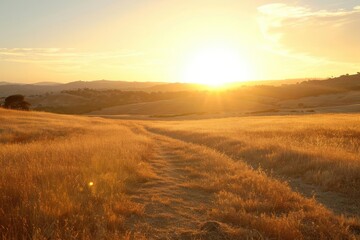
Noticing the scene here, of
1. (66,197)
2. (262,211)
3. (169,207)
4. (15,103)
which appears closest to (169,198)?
(169,207)

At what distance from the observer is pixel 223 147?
18953mm

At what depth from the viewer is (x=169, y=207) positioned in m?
7.74

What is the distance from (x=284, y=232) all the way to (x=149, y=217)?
275 centimetres

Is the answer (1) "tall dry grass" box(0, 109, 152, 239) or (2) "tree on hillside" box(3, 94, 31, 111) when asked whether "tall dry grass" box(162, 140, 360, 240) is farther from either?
(2) "tree on hillside" box(3, 94, 31, 111)

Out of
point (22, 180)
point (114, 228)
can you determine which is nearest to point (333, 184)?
point (114, 228)

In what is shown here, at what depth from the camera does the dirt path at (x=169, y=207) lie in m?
6.15

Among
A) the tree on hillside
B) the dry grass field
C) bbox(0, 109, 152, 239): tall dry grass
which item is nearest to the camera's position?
bbox(0, 109, 152, 239): tall dry grass

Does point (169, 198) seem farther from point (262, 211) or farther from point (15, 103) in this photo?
point (15, 103)

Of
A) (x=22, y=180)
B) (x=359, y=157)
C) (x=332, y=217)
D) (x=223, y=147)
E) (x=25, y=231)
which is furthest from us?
(x=223, y=147)

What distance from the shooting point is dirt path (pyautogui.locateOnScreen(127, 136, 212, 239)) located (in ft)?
20.2

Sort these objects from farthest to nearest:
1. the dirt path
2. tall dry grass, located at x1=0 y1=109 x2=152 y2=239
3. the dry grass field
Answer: the dirt path, the dry grass field, tall dry grass, located at x1=0 y1=109 x2=152 y2=239

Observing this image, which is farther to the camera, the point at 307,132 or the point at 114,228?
the point at 307,132

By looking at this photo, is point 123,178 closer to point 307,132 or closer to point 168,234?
point 168,234

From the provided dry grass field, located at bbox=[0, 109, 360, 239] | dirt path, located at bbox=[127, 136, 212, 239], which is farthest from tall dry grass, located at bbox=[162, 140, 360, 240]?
dirt path, located at bbox=[127, 136, 212, 239]
